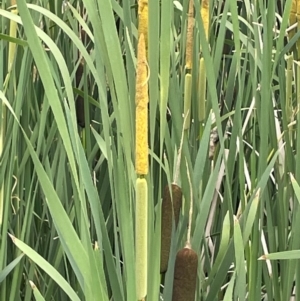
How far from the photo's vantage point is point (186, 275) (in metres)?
0.49

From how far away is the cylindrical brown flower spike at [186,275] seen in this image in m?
0.49

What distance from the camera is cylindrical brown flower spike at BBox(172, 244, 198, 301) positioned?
49 cm

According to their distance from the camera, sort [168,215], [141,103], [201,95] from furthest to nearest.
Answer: [201,95]
[168,215]
[141,103]

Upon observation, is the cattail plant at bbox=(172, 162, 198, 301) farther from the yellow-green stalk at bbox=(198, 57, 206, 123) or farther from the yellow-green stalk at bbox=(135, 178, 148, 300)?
the yellow-green stalk at bbox=(198, 57, 206, 123)

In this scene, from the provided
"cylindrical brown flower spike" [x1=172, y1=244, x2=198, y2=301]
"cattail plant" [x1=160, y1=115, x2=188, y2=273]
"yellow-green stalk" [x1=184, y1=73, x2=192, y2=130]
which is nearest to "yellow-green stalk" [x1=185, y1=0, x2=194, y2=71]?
"yellow-green stalk" [x1=184, y1=73, x2=192, y2=130]

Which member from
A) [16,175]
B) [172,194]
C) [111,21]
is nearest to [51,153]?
[16,175]

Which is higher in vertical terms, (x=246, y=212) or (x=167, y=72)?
(x=167, y=72)

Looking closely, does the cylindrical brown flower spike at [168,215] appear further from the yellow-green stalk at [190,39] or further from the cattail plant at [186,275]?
the yellow-green stalk at [190,39]

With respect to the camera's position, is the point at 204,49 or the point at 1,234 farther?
the point at 1,234

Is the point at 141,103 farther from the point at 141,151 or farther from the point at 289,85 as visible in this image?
the point at 289,85

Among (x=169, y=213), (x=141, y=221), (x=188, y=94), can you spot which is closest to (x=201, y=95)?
(x=188, y=94)

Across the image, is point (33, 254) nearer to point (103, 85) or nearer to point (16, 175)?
point (103, 85)

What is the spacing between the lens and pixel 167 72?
0.44m

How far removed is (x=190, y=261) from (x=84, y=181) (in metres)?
0.11
